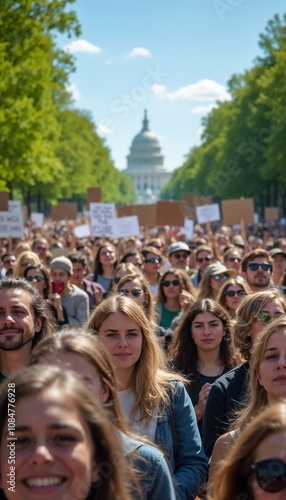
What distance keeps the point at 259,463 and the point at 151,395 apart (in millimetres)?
1810

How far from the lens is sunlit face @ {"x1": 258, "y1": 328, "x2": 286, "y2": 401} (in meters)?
3.98

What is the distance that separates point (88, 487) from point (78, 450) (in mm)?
164

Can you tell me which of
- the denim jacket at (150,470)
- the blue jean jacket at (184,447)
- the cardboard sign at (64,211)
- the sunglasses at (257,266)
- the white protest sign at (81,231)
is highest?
the cardboard sign at (64,211)

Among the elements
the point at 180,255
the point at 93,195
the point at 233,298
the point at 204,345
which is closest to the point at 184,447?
the point at 204,345

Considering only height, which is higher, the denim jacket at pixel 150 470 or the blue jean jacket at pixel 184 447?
the denim jacket at pixel 150 470

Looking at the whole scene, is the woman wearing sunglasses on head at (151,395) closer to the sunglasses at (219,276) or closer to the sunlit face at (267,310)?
the sunlit face at (267,310)

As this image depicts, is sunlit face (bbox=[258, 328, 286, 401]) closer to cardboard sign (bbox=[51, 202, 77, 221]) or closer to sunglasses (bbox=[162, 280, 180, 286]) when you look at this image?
sunglasses (bbox=[162, 280, 180, 286])

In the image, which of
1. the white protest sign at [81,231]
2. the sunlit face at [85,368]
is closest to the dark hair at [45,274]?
the sunlit face at [85,368]

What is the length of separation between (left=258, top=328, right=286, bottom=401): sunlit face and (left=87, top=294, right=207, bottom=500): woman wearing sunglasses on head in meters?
0.40

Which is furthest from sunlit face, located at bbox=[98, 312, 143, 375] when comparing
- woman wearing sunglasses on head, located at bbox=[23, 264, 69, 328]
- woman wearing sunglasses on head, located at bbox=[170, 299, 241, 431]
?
woman wearing sunglasses on head, located at bbox=[23, 264, 69, 328]

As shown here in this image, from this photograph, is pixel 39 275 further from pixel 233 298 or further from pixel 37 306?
pixel 37 306

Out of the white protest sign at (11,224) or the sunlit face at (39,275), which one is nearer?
the sunlit face at (39,275)

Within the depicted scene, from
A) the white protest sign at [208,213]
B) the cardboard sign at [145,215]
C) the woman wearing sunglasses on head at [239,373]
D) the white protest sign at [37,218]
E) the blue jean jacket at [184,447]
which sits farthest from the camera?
the white protest sign at [37,218]

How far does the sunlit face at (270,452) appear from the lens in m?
2.41
